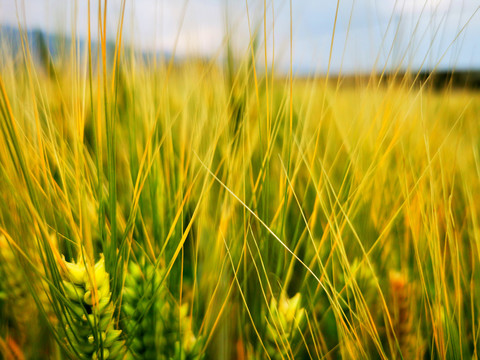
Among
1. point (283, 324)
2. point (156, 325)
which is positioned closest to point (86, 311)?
point (156, 325)

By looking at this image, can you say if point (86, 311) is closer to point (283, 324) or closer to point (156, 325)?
point (156, 325)

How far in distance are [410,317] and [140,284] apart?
319 mm

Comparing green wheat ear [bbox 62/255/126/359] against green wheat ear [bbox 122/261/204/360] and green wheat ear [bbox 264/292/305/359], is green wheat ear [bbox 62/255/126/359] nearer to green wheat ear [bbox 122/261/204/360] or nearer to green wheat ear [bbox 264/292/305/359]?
green wheat ear [bbox 122/261/204/360]

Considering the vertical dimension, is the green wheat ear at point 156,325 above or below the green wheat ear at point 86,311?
below

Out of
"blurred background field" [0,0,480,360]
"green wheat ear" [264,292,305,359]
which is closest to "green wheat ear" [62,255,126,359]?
"blurred background field" [0,0,480,360]

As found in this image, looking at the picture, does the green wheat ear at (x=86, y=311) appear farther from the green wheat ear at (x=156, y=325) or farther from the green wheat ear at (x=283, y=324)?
the green wheat ear at (x=283, y=324)

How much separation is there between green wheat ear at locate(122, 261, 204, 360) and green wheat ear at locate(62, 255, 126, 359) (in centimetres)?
4

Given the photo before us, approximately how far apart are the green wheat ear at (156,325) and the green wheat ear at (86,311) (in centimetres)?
4

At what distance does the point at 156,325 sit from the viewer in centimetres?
37

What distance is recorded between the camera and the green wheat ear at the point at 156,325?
1.18 feet

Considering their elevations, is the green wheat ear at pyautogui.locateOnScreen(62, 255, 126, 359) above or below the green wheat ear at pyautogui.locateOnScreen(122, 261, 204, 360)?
above

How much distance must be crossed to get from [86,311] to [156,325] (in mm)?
86

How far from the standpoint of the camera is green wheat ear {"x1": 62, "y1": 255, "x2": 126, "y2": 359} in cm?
31

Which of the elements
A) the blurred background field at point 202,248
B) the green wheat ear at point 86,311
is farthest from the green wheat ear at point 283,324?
the green wheat ear at point 86,311
